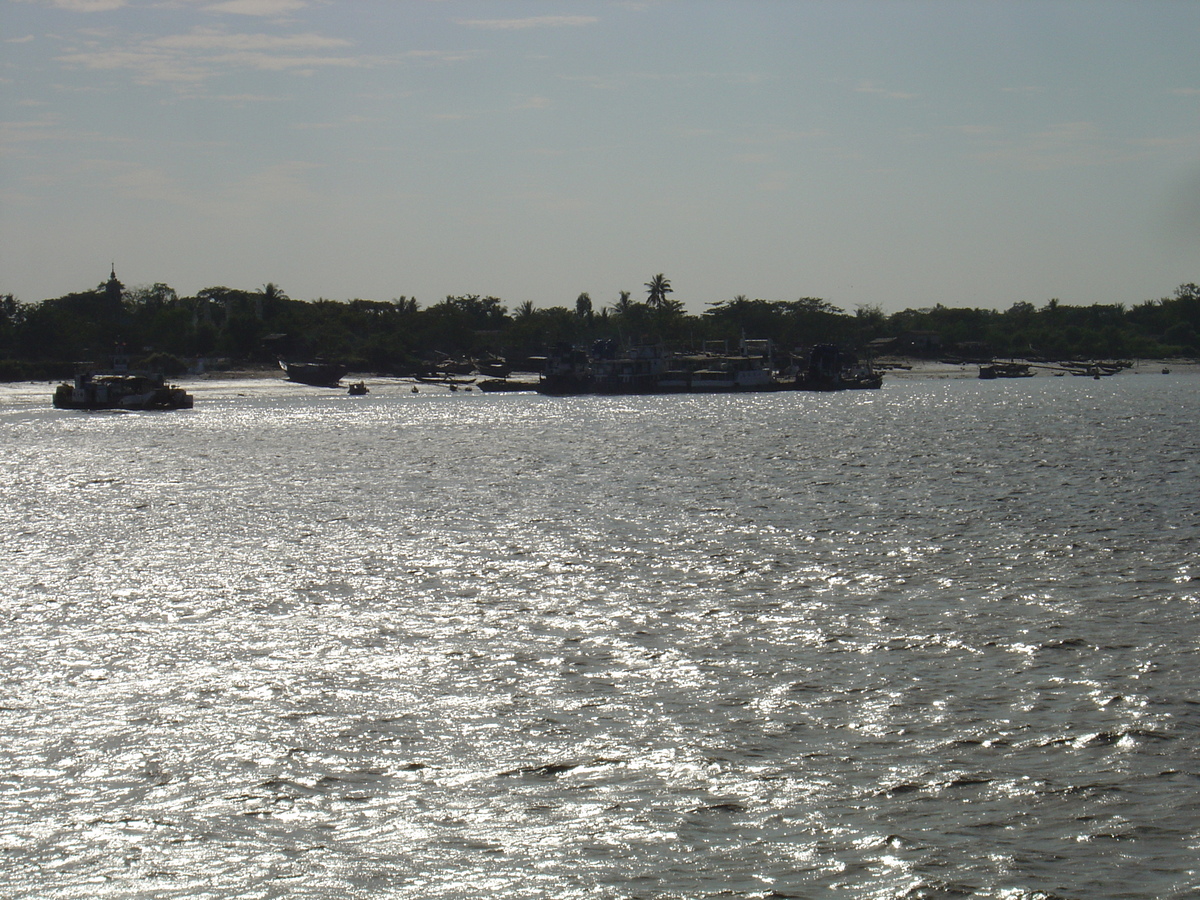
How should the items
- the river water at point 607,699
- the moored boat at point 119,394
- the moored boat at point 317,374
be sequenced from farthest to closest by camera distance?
1. the moored boat at point 317,374
2. the moored boat at point 119,394
3. the river water at point 607,699

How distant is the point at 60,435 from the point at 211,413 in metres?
29.7

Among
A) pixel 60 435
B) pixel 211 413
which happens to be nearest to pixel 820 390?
pixel 211 413

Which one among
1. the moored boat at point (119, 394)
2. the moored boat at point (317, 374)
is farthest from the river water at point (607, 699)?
the moored boat at point (317, 374)

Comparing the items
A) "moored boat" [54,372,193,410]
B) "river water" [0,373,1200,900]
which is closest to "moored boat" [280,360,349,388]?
"moored boat" [54,372,193,410]

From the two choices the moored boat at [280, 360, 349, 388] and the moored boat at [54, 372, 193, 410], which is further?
the moored boat at [280, 360, 349, 388]

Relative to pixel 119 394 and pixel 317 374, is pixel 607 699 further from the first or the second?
pixel 317 374

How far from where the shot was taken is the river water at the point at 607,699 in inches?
405

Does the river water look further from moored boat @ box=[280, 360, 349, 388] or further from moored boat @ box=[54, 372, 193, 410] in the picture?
moored boat @ box=[280, 360, 349, 388]

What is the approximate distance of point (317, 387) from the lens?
530 feet

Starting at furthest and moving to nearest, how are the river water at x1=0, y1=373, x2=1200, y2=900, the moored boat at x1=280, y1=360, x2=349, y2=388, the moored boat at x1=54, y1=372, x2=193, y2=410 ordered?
the moored boat at x1=280, y1=360, x2=349, y2=388
the moored boat at x1=54, y1=372, x2=193, y2=410
the river water at x1=0, y1=373, x2=1200, y2=900

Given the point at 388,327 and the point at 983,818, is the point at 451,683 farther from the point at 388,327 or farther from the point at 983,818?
the point at 388,327

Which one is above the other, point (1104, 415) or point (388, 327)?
point (388, 327)

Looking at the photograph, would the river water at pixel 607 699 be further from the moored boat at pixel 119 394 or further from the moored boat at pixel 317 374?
the moored boat at pixel 317 374

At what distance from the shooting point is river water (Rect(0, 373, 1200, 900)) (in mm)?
10297
